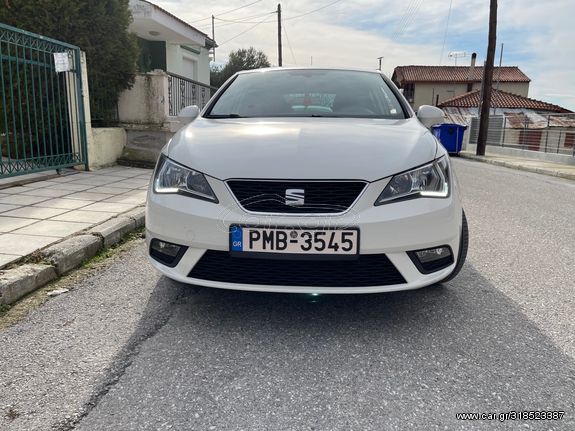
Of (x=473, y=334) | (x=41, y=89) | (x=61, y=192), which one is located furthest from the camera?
(x=41, y=89)

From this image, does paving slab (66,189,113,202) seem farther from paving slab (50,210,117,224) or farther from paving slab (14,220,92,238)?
paving slab (14,220,92,238)

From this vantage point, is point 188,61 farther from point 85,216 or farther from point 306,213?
point 306,213

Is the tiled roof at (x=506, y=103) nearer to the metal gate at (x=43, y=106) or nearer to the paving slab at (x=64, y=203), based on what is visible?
the metal gate at (x=43, y=106)

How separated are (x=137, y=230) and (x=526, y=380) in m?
3.48

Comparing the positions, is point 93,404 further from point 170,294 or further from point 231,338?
point 170,294

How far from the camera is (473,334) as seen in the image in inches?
97.0

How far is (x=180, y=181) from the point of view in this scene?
8.18 ft

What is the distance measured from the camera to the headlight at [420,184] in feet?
7.61

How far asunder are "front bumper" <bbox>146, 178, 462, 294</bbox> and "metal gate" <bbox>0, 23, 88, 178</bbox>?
4547 millimetres

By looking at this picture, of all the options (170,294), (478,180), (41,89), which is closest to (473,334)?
(170,294)

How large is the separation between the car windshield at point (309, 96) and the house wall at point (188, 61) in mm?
13890

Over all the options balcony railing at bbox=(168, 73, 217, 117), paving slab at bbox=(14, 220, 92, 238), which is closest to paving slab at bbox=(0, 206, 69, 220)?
paving slab at bbox=(14, 220, 92, 238)

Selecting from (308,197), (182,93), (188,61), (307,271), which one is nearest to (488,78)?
(188,61)

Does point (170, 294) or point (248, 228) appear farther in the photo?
point (170, 294)
